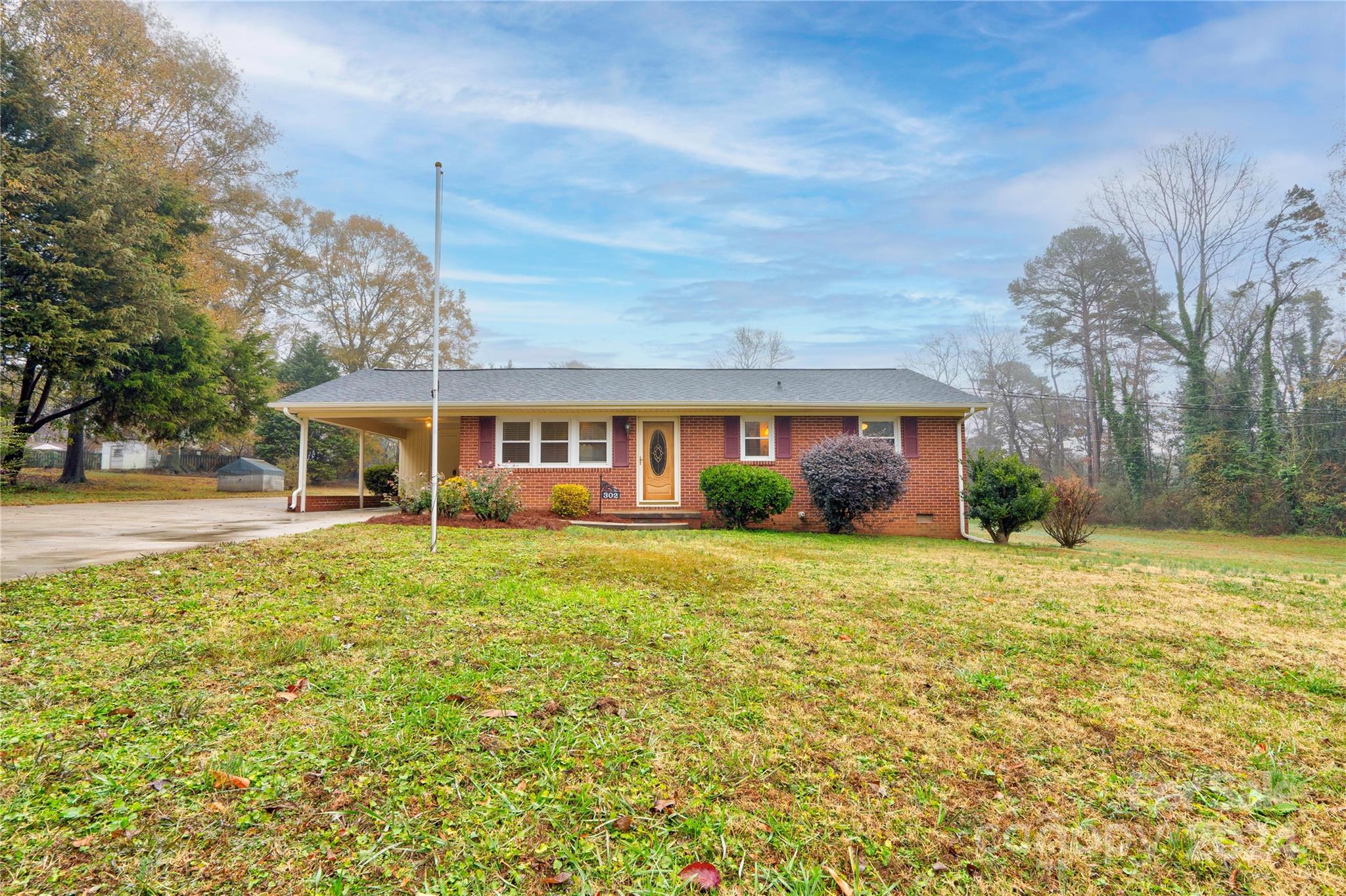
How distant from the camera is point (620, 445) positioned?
12.9 meters

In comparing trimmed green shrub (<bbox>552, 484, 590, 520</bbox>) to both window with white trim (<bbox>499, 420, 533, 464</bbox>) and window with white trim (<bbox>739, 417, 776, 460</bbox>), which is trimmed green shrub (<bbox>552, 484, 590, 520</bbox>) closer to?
window with white trim (<bbox>499, 420, 533, 464</bbox>)

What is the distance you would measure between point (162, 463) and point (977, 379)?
40606 millimetres

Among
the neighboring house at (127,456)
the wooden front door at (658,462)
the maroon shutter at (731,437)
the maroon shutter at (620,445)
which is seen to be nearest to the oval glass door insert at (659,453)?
the wooden front door at (658,462)

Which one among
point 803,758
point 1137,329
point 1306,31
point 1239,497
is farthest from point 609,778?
point 1137,329

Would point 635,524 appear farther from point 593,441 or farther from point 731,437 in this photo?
point 731,437

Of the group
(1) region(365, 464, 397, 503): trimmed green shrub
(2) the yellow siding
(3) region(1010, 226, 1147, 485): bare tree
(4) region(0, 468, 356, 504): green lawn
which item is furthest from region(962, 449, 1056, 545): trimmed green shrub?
(3) region(1010, 226, 1147, 485): bare tree

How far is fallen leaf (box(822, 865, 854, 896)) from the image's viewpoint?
5.39 ft

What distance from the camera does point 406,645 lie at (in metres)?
3.56

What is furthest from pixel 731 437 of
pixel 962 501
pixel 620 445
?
pixel 962 501

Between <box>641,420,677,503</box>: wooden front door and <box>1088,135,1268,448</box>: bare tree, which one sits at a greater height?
<box>1088,135,1268,448</box>: bare tree

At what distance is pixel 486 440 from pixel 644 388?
3722 millimetres

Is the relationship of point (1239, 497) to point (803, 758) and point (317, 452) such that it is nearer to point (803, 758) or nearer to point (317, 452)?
point (803, 758)

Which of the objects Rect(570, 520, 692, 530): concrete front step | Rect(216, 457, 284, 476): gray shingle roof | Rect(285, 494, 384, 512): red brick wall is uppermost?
Rect(216, 457, 284, 476): gray shingle roof

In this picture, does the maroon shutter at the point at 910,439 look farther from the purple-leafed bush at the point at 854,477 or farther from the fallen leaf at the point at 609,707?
the fallen leaf at the point at 609,707
